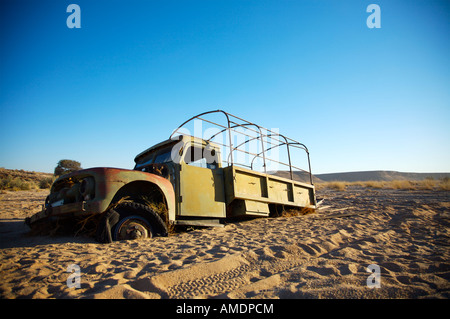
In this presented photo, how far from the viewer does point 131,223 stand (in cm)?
377

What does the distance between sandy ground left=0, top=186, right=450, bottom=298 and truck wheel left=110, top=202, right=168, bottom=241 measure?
0.20 meters

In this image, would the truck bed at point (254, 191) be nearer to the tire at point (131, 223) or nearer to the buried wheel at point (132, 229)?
the tire at point (131, 223)

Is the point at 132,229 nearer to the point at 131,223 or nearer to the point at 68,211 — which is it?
the point at 131,223

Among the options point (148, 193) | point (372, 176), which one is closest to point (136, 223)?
point (148, 193)

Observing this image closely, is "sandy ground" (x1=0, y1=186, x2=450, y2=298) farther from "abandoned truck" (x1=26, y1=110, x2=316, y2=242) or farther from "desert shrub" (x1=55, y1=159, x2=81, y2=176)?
"desert shrub" (x1=55, y1=159, x2=81, y2=176)

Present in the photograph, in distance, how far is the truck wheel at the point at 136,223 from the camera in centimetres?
362

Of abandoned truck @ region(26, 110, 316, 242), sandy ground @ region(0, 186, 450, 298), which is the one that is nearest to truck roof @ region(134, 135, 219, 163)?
abandoned truck @ region(26, 110, 316, 242)

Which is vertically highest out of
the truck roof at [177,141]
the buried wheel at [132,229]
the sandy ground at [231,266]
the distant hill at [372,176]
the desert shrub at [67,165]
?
the desert shrub at [67,165]

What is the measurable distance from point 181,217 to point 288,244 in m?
2.40

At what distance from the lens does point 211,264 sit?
8.55 feet

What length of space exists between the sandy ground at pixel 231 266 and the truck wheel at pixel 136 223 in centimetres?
20

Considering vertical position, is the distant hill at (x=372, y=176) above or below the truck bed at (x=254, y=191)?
below

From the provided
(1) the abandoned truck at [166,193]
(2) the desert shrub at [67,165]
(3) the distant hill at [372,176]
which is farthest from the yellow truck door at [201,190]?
(3) the distant hill at [372,176]
